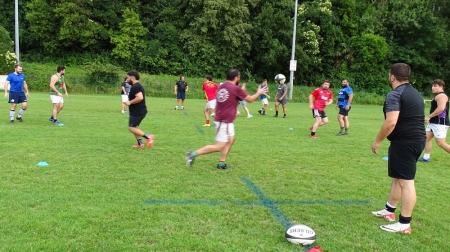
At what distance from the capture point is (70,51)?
46.3 metres

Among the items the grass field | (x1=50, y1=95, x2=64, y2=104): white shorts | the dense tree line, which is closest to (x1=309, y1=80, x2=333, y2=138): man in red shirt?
the grass field

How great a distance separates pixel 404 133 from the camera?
4199mm

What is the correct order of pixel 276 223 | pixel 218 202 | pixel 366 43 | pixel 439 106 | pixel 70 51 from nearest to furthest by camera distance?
pixel 276 223
pixel 218 202
pixel 439 106
pixel 366 43
pixel 70 51

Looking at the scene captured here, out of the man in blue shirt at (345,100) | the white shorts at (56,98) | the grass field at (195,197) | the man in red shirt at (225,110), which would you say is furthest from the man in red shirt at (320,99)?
the white shorts at (56,98)

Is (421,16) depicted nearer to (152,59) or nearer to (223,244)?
(152,59)

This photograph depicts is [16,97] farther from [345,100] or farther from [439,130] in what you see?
[439,130]

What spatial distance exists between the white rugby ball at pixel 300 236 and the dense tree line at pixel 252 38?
38893 millimetres

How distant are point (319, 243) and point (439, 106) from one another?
5191mm

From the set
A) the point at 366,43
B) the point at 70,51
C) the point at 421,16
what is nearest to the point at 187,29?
the point at 70,51

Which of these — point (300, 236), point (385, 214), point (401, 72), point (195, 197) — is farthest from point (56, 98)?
point (401, 72)

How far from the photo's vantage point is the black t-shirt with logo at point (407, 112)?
4105mm

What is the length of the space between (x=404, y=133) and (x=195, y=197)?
2849 millimetres

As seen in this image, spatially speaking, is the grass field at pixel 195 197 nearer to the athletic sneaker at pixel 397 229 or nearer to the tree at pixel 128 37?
the athletic sneaker at pixel 397 229

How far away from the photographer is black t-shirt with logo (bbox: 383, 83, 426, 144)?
4.11 m
